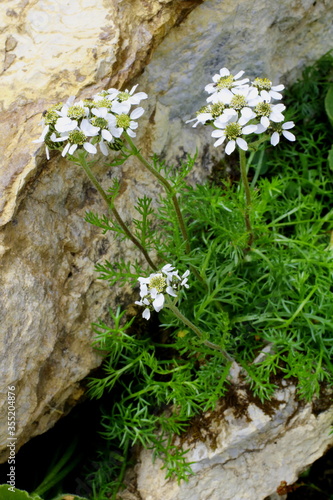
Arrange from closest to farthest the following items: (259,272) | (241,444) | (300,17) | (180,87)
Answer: (241,444)
(259,272)
(180,87)
(300,17)

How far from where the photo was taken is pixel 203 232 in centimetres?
293

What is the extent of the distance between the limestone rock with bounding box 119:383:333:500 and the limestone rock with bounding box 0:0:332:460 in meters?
0.71

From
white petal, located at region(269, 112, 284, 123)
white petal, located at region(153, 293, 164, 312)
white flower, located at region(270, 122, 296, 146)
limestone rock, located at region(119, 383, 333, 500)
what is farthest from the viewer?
limestone rock, located at region(119, 383, 333, 500)

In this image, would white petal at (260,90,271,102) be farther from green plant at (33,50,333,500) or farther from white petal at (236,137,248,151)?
green plant at (33,50,333,500)

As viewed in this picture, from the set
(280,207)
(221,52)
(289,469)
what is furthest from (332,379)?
(221,52)

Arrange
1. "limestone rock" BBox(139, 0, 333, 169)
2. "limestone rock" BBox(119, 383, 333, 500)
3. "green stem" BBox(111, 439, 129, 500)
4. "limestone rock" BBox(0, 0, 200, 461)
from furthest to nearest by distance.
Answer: "limestone rock" BBox(139, 0, 333, 169) < "green stem" BBox(111, 439, 129, 500) < "limestone rock" BBox(119, 383, 333, 500) < "limestone rock" BBox(0, 0, 200, 461)

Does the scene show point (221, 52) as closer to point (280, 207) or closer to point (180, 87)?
point (180, 87)

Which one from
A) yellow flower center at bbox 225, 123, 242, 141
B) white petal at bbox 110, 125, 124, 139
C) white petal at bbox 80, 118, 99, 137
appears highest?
white petal at bbox 80, 118, 99, 137

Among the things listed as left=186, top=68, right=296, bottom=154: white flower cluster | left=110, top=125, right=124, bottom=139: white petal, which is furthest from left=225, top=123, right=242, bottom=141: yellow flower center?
left=110, top=125, right=124, bottom=139: white petal

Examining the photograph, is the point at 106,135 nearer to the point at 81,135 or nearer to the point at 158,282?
the point at 81,135

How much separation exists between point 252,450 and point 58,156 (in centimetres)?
177

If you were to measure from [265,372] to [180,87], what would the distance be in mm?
1683

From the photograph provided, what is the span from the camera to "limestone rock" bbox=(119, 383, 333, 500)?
2.60m

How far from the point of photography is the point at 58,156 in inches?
101
